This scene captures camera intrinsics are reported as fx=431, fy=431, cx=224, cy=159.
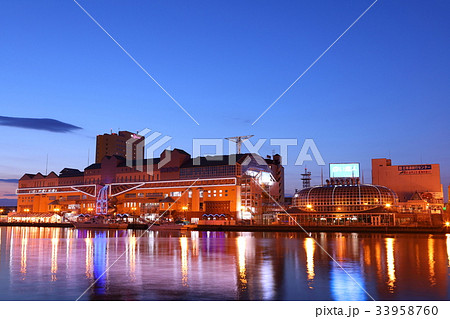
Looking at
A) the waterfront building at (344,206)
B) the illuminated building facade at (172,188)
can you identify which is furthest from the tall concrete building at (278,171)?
the waterfront building at (344,206)

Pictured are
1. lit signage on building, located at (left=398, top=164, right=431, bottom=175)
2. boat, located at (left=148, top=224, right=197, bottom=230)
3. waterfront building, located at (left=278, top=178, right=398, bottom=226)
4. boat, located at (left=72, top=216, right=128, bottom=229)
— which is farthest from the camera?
lit signage on building, located at (left=398, top=164, right=431, bottom=175)

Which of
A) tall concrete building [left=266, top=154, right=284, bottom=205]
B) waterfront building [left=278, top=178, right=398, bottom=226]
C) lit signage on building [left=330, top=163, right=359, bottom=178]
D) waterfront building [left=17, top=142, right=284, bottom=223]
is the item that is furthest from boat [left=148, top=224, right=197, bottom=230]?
tall concrete building [left=266, top=154, right=284, bottom=205]

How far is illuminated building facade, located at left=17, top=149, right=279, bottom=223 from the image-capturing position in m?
127

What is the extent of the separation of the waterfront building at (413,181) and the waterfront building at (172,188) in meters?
35.8

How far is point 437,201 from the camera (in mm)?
135875

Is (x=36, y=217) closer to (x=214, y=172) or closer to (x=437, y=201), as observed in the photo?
(x=214, y=172)

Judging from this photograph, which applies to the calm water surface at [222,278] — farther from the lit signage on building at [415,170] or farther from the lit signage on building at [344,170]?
the lit signage on building at [415,170]

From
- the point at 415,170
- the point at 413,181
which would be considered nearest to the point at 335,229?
the point at 413,181

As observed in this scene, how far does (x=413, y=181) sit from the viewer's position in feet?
458

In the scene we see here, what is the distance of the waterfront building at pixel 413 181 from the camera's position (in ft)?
441

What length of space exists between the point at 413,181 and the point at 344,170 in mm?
31723

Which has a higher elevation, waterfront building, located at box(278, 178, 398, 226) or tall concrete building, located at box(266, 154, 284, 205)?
tall concrete building, located at box(266, 154, 284, 205)

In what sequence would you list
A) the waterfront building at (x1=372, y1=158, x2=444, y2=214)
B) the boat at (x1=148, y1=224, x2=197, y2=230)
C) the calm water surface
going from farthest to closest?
the waterfront building at (x1=372, y1=158, x2=444, y2=214)
the boat at (x1=148, y1=224, x2=197, y2=230)
the calm water surface

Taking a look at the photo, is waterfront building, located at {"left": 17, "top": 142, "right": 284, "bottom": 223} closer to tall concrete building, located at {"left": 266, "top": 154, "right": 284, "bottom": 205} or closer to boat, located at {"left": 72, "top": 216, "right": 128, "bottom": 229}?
tall concrete building, located at {"left": 266, "top": 154, "right": 284, "bottom": 205}
